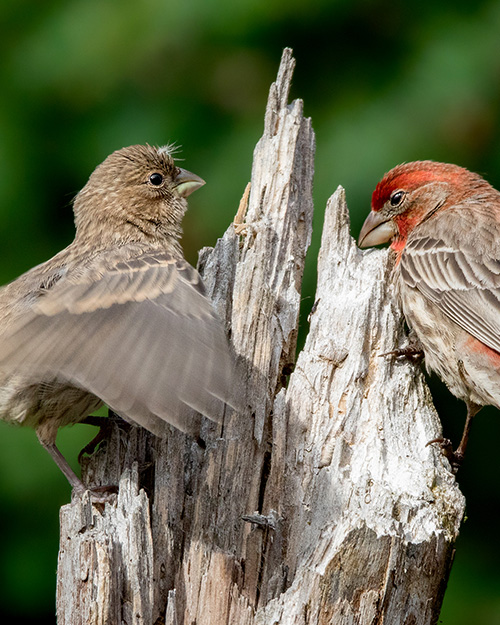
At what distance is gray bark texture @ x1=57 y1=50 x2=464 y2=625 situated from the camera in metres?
3.08

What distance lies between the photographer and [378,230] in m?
Answer: 5.14

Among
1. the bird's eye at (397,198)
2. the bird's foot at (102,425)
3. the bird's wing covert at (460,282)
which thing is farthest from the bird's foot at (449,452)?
the bird's eye at (397,198)

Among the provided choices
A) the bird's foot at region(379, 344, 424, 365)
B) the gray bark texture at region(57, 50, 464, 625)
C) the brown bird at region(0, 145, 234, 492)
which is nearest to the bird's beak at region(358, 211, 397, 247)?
the gray bark texture at region(57, 50, 464, 625)

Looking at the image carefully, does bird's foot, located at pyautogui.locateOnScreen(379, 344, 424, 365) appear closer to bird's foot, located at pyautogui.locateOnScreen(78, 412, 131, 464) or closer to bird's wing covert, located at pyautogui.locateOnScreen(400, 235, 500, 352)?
bird's wing covert, located at pyautogui.locateOnScreen(400, 235, 500, 352)

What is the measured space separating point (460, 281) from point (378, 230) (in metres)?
0.77

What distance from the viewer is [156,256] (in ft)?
13.6

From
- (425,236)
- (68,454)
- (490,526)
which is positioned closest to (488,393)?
(425,236)

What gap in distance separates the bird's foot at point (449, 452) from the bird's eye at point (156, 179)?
6.63 feet

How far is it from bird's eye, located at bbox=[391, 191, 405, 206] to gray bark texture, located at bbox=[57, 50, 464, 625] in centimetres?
98

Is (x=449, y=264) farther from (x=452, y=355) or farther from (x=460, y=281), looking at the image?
(x=452, y=355)

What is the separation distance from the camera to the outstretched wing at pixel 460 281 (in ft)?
14.3

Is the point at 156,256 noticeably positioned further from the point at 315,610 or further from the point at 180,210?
the point at 315,610

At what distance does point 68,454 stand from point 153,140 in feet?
6.48

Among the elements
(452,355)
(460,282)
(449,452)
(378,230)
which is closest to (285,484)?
(449,452)
